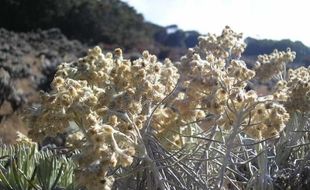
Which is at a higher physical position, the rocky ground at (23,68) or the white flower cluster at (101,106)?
the white flower cluster at (101,106)

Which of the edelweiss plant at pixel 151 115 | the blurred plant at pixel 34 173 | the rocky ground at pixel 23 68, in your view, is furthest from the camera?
the rocky ground at pixel 23 68

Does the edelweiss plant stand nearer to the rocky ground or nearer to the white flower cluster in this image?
the white flower cluster

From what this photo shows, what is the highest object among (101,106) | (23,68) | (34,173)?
(101,106)

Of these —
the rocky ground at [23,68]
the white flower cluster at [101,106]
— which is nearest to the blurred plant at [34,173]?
the white flower cluster at [101,106]

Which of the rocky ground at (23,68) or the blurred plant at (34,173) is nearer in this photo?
the blurred plant at (34,173)

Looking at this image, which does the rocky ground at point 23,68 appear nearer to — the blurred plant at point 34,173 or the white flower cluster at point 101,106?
the blurred plant at point 34,173

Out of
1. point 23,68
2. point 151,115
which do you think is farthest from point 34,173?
point 23,68

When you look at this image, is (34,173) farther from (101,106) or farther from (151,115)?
(151,115)

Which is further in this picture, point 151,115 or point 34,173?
point 34,173

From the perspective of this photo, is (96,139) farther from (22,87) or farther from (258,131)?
(22,87)
